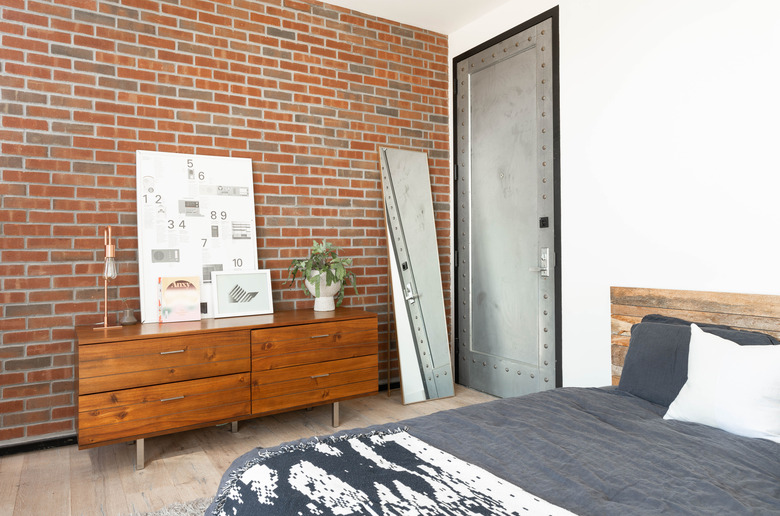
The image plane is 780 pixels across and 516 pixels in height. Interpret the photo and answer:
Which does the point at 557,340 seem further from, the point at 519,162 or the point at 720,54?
the point at 720,54

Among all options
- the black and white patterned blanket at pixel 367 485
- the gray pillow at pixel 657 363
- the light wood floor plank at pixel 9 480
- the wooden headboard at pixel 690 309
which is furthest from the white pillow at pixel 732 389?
the light wood floor plank at pixel 9 480

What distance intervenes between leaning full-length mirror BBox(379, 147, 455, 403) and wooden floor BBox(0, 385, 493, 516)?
444mm

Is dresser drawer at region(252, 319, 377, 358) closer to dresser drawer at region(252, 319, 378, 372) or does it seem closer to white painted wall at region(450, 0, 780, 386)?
dresser drawer at region(252, 319, 378, 372)

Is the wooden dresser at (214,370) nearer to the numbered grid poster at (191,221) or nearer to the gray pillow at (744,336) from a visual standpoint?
the numbered grid poster at (191,221)

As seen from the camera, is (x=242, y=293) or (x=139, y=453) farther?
(x=242, y=293)

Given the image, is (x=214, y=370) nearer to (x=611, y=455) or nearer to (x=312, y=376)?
(x=312, y=376)

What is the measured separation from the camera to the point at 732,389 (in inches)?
69.5

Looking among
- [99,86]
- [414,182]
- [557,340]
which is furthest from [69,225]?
[557,340]

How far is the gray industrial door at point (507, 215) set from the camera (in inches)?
134

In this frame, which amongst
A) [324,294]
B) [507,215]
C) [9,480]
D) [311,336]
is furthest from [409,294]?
[9,480]

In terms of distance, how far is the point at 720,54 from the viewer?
2486 mm

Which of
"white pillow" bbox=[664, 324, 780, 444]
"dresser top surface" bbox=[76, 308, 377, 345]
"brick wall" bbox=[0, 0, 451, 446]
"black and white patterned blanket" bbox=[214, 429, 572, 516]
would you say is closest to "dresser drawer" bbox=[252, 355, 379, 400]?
"dresser top surface" bbox=[76, 308, 377, 345]

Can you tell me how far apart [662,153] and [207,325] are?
2.62m

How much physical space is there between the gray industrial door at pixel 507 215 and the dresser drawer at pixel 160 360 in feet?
6.17
